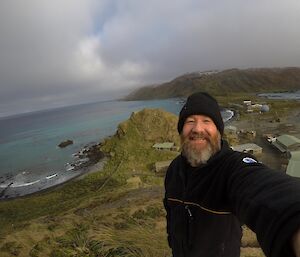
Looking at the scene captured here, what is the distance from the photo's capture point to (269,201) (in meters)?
1.67

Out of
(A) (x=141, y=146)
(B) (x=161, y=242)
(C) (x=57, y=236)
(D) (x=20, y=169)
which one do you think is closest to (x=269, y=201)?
(B) (x=161, y=242)

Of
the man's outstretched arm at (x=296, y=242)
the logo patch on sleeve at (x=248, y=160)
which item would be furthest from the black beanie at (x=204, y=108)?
the man's outstretched arm at (x=296, y=242)

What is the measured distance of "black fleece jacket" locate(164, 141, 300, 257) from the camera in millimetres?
1542

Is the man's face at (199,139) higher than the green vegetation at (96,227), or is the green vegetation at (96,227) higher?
the man's face at (199,139)

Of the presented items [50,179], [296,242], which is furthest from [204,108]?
[50,179]

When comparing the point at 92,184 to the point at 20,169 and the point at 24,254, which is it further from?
the point at 20,169

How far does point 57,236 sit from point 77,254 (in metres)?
2.65

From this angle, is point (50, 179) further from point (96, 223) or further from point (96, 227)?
point (96, 227)

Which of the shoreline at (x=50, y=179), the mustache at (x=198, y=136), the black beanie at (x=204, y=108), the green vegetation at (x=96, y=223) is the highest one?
the black beanie at (x=204, y=108)

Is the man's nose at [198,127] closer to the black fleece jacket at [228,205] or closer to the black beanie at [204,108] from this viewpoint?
the black beanie at [204,108]

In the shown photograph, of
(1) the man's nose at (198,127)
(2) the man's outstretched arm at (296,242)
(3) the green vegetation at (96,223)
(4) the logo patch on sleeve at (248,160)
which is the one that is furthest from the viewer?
(3) the green vegetation at (96,223)

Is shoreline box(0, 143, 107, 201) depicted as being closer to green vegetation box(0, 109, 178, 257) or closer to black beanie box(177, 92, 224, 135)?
green vegetation box(0, 109, 178, 257)

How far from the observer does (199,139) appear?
288 cm

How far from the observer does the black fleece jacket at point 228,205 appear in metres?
1.54
